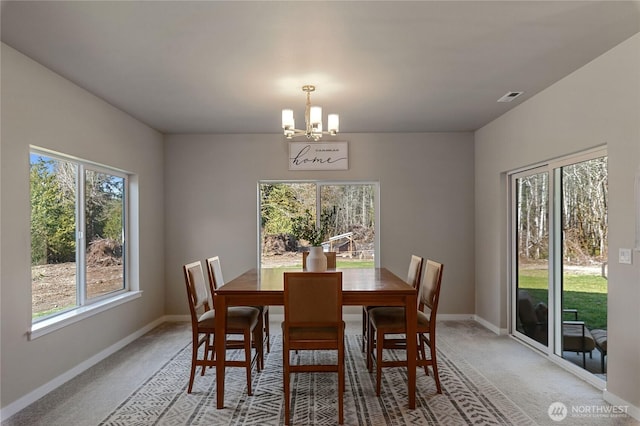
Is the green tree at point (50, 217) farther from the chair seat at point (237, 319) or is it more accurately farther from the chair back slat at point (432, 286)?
the chair back slat at point (432, 286)

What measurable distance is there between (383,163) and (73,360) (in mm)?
4102

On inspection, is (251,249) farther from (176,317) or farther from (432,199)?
(432,199)

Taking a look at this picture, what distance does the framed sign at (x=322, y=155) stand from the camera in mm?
5621

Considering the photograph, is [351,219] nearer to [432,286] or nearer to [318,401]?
[432,286]

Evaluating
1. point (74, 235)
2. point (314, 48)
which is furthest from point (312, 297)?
point (74, 235)

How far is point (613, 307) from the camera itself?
297 cm

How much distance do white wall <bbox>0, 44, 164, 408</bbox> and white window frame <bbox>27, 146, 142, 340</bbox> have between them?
69 mm

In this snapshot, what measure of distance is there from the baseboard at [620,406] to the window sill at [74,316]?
4.12m

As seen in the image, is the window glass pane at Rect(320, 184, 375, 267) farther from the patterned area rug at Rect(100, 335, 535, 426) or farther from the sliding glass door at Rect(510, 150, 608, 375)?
the patterned area rug at Rect(100, 335, 535, 426)

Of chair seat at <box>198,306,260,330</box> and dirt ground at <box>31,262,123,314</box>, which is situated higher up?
dirt ground at <box>31,262,123,314</box>

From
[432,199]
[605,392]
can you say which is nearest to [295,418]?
[605,392]

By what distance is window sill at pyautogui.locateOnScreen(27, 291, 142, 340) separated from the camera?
10.3 ft

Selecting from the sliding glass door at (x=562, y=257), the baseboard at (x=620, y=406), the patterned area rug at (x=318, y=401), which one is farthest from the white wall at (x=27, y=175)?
the sliding glass door at (x=562, y=257)

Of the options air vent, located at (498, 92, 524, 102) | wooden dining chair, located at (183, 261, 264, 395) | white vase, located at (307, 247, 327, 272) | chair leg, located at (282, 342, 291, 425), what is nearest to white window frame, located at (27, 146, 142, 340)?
wooden dining chair, located at (183, 261, 264, 395)
